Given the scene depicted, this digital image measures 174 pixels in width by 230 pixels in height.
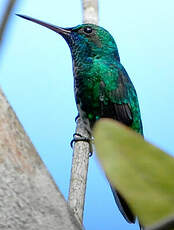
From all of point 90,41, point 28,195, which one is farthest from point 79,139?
point 28,195

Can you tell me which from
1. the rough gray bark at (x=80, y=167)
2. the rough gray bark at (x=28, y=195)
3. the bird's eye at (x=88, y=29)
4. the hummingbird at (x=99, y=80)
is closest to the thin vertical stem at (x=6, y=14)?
the rough gray bark at (x=28, y=195)

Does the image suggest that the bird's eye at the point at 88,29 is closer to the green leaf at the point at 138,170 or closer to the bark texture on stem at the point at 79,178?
the bark texture on stem at the point at 79,178

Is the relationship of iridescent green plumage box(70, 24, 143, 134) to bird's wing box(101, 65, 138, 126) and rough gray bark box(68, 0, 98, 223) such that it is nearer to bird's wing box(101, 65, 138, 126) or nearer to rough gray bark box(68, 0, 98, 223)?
bird's wing box(101, 65, 138, 126)

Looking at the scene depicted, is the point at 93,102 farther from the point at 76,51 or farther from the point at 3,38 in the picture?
the point at 3,38

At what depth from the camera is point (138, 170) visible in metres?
0.15

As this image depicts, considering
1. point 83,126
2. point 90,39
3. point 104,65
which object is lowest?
point 83,126

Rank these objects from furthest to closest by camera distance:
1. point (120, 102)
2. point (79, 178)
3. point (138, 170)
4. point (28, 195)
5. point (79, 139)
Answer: point (120, 102) → point (79, 139) → point (79, 178) → point (28, 195) → point (138, 170)

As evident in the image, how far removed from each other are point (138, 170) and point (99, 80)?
244 cm

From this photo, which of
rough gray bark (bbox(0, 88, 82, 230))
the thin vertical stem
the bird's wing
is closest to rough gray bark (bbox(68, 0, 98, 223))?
the bird's wing

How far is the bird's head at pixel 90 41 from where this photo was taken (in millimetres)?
2668

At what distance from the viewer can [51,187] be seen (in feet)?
1.59

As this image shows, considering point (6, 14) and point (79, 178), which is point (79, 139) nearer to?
point (79, 178)

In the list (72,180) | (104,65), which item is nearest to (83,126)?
(104,65)

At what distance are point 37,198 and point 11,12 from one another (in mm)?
319
